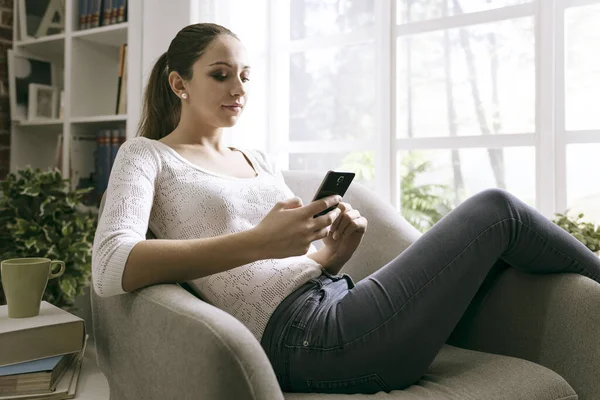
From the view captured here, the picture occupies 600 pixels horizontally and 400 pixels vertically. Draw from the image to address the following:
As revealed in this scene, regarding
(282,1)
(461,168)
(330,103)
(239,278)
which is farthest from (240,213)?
(282,1)

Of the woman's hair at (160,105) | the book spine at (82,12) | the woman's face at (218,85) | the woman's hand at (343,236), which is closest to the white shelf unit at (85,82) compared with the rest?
the book spine at (82,12)

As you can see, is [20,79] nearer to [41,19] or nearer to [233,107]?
[41,19]

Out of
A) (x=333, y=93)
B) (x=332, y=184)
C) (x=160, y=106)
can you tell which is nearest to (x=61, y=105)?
(x=333, y=93)

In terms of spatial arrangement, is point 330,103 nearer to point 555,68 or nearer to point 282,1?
point 282,1

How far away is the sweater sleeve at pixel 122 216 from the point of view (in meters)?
1.05

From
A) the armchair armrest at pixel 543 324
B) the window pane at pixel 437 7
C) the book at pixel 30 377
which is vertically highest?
the window pane at pixel 437 7

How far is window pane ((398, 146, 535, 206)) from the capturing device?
2223mm

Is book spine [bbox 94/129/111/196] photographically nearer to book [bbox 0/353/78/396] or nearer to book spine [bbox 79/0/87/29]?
book spine [bbox 79/0/87/29]

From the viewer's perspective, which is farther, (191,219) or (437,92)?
(437,92)

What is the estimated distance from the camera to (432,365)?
126 cm

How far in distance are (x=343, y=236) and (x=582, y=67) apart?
4.24 feet

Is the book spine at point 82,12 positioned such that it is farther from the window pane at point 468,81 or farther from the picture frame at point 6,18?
the window pane at point 468,81

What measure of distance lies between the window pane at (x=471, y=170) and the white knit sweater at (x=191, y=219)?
1.18 metres

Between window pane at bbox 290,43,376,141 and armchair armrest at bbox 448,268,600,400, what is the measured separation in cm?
137
